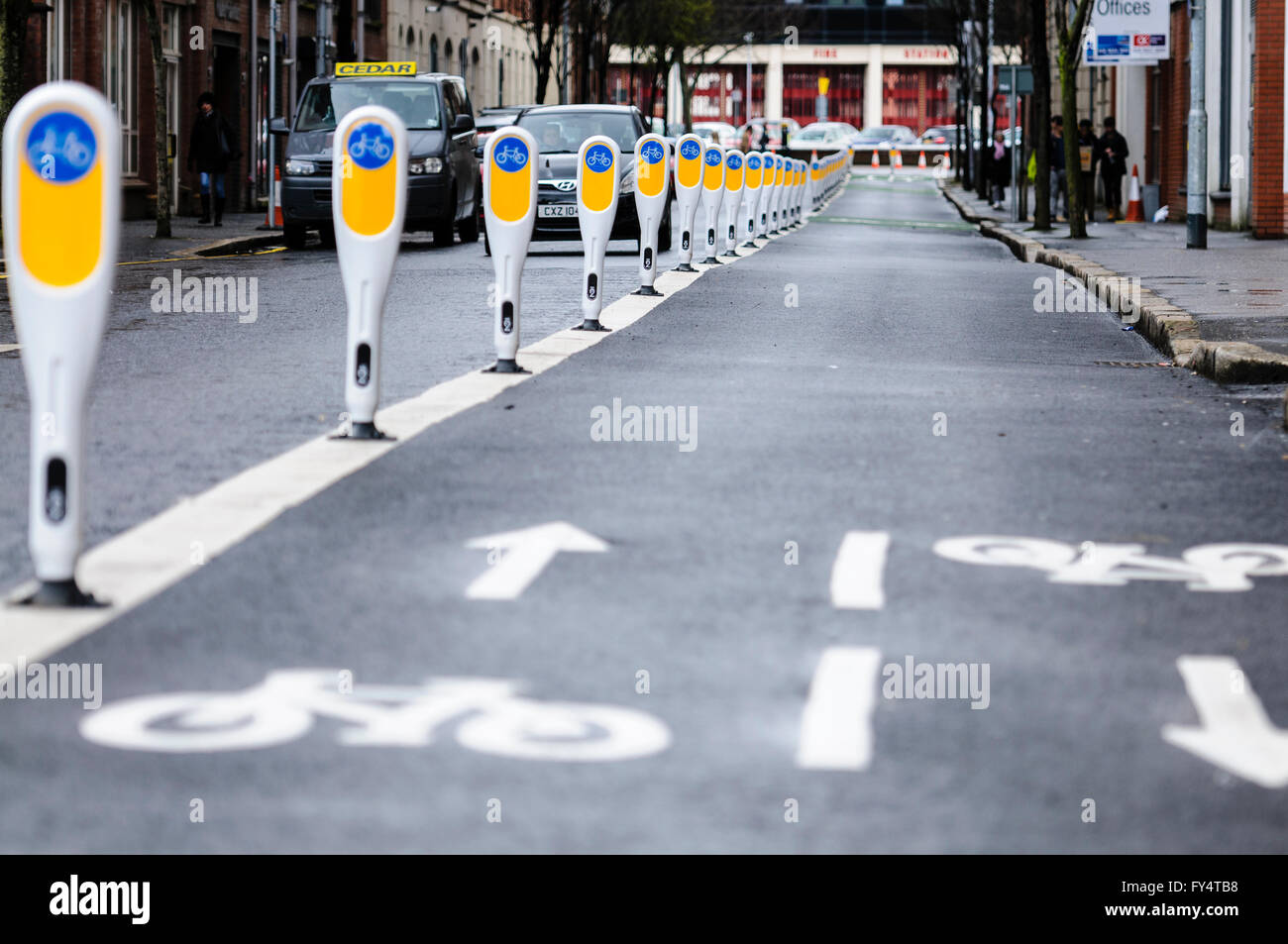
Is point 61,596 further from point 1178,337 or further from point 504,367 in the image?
point 1178,337

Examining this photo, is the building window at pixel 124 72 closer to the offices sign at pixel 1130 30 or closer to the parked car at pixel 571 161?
the parked car at pixel 571 161

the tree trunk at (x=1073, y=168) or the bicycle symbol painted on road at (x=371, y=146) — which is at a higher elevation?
the tree trunk at (x=1073, y=168)

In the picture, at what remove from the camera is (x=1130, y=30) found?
35.2 meters

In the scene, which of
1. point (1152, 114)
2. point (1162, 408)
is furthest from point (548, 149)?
point (1152, 114)

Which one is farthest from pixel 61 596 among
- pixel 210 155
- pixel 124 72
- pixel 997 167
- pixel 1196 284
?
pixel 997 167

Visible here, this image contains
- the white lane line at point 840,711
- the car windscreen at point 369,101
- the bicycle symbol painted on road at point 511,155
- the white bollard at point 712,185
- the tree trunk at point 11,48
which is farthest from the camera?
the car windscreen at point 369,101

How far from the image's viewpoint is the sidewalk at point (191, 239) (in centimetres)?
2599

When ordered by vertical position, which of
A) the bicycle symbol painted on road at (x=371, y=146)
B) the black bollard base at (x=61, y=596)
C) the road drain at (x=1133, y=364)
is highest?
the bicycle symbol painted on road at (x=371, y=146)

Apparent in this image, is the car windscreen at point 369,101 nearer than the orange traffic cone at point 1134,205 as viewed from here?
Yes

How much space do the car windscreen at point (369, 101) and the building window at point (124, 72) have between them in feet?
29.1

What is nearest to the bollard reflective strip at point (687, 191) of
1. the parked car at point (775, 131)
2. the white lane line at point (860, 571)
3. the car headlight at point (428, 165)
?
the car headlight at point (428, 165)

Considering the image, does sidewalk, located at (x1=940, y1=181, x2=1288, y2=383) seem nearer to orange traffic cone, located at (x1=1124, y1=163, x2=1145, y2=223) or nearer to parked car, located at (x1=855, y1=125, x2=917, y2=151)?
orange traffic cone, located at (x1=1124, y1=163, x2=1145, y2=223)

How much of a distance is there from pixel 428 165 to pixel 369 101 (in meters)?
1.37

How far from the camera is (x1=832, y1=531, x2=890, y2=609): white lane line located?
19.1 feet
